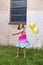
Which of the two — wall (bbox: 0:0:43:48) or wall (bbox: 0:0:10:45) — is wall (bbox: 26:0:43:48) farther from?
wall (bbox: 0:0:10:45)

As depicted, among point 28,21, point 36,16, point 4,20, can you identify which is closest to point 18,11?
point 4,20

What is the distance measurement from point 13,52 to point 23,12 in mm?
2637

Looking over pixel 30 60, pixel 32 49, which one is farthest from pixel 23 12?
pixel 30 60

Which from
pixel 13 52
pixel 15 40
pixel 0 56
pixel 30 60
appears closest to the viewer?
pixel 30 60

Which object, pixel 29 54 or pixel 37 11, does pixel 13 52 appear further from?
pixel 37 11

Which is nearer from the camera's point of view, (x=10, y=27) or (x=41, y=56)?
(x=41, y=56)

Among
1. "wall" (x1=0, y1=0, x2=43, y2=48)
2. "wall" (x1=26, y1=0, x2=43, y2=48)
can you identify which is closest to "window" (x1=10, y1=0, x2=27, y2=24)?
"wall" (x1=0, y1=0, x2=43, y2=48)

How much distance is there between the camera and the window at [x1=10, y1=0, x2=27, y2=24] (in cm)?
1302

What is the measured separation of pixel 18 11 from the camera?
13156mm

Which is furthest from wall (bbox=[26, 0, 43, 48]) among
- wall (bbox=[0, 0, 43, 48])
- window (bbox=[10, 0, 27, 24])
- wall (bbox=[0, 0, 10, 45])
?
wall (bbox=[0, 0, 10, 45])

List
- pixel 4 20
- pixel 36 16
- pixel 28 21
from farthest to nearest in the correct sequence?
1. pixel 4 20
2. pixel 28 21
3. pixel 36 16

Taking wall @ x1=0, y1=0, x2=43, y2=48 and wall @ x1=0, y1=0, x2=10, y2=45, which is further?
wall @ x1=0, y1=0, x2=10, y2=45

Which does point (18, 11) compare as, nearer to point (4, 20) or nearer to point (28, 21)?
point (4, 20)

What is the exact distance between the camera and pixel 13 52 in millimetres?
11047
